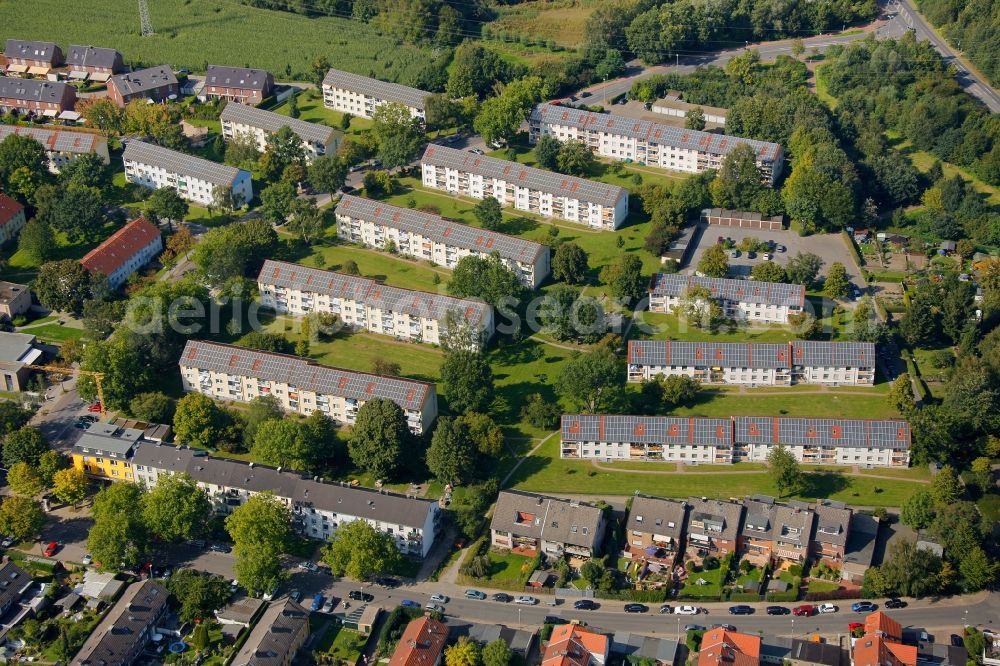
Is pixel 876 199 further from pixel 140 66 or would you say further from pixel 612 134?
pixel 140 66

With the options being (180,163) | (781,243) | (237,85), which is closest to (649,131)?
(781,243)

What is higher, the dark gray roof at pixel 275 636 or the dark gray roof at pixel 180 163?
the dark gray roof at pixel 180 163

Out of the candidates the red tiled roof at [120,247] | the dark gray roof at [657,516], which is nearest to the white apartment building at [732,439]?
the dark gray roof at [657,516]

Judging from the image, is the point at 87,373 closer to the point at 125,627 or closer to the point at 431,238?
the point at 125,627

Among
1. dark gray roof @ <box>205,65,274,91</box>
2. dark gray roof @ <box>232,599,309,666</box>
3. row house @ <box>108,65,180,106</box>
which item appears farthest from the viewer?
dark gray roof @ <box>205,65,274,91</box>

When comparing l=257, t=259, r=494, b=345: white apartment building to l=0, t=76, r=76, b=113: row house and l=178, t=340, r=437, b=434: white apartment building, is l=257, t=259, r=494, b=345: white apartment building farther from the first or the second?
l=0, t=76, r=76, b=113: row house

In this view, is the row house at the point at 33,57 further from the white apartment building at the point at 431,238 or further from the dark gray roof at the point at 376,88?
the white apartment building at the point at 431,238

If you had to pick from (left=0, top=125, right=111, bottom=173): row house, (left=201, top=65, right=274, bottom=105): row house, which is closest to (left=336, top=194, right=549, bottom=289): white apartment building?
(left=0, top=125, right=111, bottom=173): row house

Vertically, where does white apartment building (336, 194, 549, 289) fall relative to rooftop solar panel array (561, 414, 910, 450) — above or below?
above
